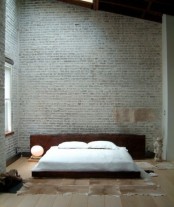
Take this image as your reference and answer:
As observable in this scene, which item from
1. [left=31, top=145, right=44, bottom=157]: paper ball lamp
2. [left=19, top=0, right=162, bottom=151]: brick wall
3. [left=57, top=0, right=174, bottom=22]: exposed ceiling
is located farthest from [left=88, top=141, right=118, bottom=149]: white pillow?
[left=57, top=0, right=174, bottom=22]: exposed ceiling

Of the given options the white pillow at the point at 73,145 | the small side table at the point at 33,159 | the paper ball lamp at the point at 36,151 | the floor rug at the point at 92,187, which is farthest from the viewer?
the paper ball lamp at the point at 36,151

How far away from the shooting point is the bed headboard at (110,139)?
328 inches

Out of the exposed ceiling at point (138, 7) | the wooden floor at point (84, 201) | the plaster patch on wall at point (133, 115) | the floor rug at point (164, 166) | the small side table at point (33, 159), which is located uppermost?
the exposed ceiling at point (138, 7)

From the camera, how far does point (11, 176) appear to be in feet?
18.1

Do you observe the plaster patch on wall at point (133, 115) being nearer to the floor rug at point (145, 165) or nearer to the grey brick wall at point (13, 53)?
the floor rug at point (145, 165)

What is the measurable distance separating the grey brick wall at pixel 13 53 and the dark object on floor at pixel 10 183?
2.32 metres

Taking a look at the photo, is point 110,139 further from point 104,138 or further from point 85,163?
point 85,163

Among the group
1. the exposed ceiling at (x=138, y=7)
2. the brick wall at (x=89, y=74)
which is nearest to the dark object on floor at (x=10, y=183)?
the brick wall at (x=89, y=74)

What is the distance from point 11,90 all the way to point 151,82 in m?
3.62

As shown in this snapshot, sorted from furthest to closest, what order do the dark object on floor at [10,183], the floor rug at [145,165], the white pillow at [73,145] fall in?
1. the white pillow at [73,145]
2. the floor rug at [145,165]
3. the dark object on floor at [10,183]

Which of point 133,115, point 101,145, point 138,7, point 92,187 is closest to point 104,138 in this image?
point 101,145

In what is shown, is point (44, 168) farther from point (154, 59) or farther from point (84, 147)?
point (154, 59)

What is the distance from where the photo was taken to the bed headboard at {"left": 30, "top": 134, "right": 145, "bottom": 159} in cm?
834

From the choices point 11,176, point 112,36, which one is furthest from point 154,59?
point 11,176
